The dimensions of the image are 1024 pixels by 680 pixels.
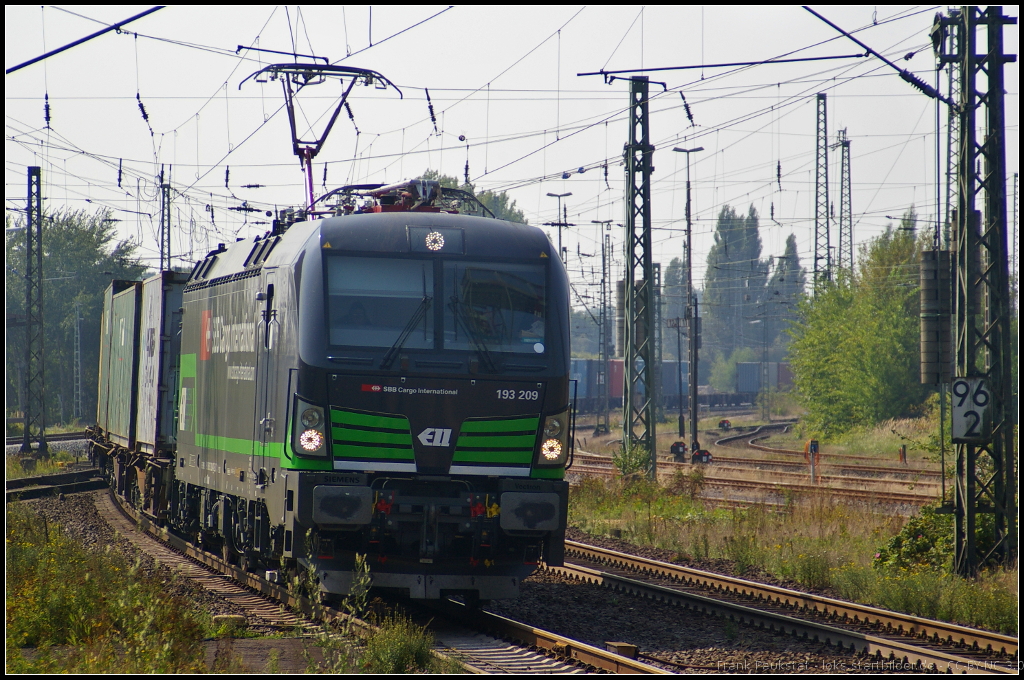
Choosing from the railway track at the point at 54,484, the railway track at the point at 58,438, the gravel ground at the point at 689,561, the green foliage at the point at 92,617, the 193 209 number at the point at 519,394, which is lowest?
the railway track at the point at 58,438

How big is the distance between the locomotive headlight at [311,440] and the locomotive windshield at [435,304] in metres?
0.85

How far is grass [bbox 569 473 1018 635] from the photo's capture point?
36.2ft

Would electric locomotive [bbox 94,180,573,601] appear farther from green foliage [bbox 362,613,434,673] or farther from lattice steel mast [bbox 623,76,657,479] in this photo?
lattice steel mast [bbox 623,76,657,479]

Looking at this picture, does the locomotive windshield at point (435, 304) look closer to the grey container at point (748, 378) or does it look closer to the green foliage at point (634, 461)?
the green foliage at point (634, 461)

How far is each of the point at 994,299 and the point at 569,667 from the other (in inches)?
285

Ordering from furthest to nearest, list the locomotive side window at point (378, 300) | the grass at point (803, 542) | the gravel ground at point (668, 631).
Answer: the grass at point (803, 542), the locomotive side window at point (378, 300), the gravel ground at point (668, 631)

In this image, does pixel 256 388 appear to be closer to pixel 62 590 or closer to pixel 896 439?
pixel 62 590

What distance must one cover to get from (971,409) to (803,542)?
3.96 m

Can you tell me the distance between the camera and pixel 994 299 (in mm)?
12477

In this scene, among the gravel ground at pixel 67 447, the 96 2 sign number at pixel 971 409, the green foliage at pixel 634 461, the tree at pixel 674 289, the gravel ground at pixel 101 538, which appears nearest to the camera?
the gravel ground at pixel 101 538

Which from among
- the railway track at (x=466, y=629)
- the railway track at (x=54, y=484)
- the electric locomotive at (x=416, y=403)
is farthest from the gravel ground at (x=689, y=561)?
the railway track at (x=54, y=484)

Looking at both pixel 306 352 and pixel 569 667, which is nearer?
pixel 569 667

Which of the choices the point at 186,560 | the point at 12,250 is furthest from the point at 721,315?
the point at 186,560

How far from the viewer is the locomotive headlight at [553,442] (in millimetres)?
10242
